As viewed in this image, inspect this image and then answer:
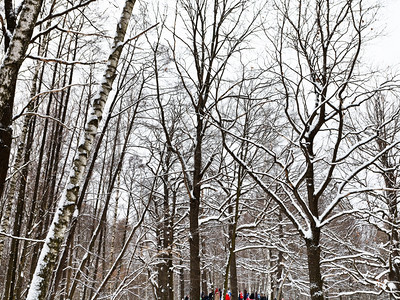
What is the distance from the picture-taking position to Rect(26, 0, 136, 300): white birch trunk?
8.83ft

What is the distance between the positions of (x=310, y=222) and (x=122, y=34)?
17.9 ft

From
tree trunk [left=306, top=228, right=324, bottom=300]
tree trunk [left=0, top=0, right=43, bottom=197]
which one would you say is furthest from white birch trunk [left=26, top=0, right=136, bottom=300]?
tree trunk [left=306, top=228, right=324, bottom=300]

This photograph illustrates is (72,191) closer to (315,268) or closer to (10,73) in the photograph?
(10,73)

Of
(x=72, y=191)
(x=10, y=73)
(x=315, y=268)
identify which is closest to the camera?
(x=10, y=73)

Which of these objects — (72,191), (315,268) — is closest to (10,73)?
(72,191)

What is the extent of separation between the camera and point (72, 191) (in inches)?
118

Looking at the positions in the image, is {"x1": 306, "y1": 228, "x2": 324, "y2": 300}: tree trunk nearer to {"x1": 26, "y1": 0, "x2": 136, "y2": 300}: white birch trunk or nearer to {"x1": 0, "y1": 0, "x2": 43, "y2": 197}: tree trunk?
{"x1": 26, "y1": 0, "x2": 136, "y2": 300}: white birch trunk

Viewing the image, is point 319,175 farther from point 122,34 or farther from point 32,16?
point 32,16

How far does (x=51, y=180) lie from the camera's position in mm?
5523

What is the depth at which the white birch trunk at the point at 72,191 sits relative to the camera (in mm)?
2691

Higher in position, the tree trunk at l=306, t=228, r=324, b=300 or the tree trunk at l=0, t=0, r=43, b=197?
the tree trunk at l=0, t=0, r=43, b=197

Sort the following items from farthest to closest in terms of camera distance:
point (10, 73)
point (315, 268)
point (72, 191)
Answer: point (315, 268)
point (72, 191)
point (10, 73)

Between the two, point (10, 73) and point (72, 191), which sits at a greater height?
point (10, 73)

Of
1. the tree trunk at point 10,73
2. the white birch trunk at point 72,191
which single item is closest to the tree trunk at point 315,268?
the white birch trunk at point 72,191
